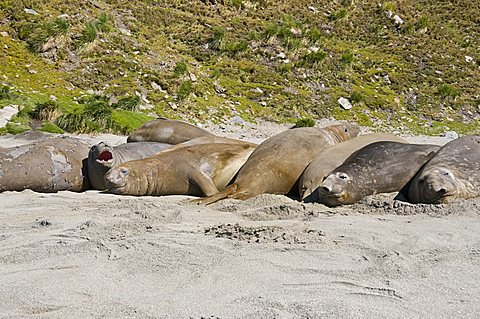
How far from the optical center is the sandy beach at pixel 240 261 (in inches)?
110

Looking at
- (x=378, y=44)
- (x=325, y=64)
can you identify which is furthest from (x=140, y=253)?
(x=378, y=44)

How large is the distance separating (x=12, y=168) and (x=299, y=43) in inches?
547

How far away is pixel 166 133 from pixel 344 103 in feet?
27.8

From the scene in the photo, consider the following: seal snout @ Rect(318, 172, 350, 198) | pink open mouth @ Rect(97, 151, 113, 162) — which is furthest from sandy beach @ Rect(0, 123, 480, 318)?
pink open mouth @ Rect(97, 151, 113, 162)

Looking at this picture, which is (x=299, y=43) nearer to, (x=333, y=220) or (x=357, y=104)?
(x=357, y=104)

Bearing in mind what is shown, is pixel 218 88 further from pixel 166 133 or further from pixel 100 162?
pixel 100 162

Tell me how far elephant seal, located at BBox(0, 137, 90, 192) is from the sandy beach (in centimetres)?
94

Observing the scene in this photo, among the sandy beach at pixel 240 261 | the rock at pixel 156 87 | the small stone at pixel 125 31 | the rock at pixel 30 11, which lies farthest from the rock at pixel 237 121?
the sandy beach at pixel 240 261

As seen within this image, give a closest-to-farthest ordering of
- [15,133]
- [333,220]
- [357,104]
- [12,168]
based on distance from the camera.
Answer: [333,220]
[12,168]
[15,133]
[357,104]

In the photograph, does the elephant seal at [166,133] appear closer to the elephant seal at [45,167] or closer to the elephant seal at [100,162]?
the elephant seal at [100,162]

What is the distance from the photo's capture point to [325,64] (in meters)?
18.2

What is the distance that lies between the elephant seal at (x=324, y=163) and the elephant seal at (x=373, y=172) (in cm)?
16

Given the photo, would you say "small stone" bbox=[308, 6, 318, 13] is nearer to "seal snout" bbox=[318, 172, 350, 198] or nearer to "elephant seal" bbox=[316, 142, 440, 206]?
"elephant seal" bbox=[316, 142, 440, 206]

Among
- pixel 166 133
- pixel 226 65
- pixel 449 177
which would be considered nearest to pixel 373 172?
pixel 449 177
